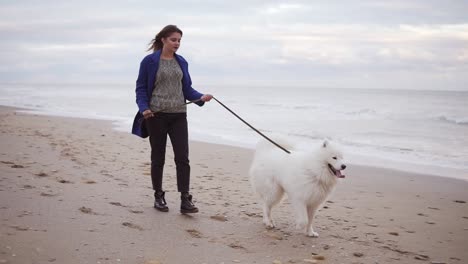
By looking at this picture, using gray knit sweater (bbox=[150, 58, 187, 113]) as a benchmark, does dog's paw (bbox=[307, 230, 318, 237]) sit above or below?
below

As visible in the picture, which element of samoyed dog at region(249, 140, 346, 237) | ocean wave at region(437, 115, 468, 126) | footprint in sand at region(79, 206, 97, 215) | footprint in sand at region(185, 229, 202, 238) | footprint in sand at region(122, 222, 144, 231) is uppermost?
samoyed dog at region(249, 140, 346, 237)

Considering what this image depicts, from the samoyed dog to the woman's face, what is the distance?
1502mm

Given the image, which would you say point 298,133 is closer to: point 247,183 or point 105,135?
point 105,135

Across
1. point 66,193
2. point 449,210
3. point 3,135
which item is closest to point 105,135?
point 3,135

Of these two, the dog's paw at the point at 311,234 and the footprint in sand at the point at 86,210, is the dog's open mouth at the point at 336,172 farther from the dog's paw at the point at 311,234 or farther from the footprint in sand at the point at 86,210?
the footprint in sand at the point at 86,210

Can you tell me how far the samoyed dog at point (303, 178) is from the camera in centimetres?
410

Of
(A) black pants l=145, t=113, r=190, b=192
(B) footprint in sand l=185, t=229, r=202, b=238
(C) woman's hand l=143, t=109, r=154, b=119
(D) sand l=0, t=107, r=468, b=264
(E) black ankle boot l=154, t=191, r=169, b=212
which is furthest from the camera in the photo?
(E) black ankle boot l=154, t=191, r=169, b=212

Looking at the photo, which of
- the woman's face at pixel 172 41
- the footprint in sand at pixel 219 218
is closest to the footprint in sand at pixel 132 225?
the footprint in sand at pixel 219 218

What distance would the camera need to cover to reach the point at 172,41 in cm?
425

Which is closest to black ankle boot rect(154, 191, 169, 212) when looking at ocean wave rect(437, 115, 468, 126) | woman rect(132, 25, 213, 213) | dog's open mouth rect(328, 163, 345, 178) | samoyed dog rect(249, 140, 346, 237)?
woman rect(132, 25, 213, 213)

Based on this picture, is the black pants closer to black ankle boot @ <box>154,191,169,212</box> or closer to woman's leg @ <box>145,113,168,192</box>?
woman's leg @ <box>145,113,168,192</box>

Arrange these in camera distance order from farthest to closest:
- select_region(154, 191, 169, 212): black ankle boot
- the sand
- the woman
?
select_region(154, 191, 169, 212): black ankle boot < the woman < the sand

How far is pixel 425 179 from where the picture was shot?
24.0 feet

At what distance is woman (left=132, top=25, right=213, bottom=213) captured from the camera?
428 centimetres
